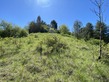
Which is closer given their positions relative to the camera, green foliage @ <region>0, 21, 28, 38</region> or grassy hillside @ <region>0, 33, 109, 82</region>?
grassy hillside @ <region>0, 33, 109, 82</region>

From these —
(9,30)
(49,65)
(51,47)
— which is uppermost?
(9,30)

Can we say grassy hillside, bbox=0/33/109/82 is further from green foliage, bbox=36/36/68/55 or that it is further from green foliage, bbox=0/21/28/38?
green foliage, bbox=0/21/28/38

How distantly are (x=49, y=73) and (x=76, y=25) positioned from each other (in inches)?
1122

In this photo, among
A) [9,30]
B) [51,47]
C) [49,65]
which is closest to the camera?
[49,65]

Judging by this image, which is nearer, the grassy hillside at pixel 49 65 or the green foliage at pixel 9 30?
the grassy hillside at pixel 49 65

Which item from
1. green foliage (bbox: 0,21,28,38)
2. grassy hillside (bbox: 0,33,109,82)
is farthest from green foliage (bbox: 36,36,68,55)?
green foliage (bbox: 0,21,28,38)

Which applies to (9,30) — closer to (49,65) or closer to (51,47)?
(51,47)

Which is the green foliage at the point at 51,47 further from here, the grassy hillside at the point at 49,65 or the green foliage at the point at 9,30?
the green foliage at the point at 9,30

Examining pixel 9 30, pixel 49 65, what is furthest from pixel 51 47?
pixel 9 30

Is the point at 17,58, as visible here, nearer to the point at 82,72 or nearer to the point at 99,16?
the point at 82,72

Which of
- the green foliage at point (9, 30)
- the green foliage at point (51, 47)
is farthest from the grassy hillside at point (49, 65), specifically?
the green foliage at point (9, 30)

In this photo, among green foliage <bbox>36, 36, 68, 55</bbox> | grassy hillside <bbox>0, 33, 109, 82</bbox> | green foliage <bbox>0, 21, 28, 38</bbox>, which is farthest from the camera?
green foliage <bbox>0, 21, 28, 38</bbox>

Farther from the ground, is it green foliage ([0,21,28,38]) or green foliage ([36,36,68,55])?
green foliage ([0,21,28,38])

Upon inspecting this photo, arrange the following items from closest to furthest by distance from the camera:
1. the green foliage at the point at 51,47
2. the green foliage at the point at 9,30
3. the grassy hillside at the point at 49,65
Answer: the grassy hillside at the point at 49,65
the green foliage at the point at 51,47
the green foliage at the point at 9,30
